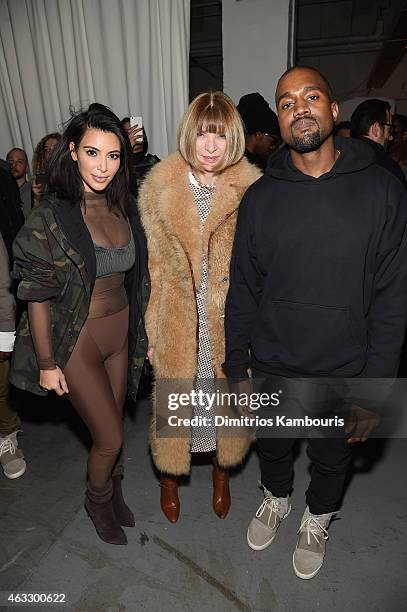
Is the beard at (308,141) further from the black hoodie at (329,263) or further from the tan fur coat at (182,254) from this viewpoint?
the tan fur coat at (182,254)

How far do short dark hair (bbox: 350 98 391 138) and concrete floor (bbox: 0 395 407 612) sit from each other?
2040 mm

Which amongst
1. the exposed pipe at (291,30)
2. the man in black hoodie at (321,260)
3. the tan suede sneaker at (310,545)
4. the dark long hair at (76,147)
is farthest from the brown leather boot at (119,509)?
the exposed pipe at (291,30)

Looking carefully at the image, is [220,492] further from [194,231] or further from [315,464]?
[194,231]

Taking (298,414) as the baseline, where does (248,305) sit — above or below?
above

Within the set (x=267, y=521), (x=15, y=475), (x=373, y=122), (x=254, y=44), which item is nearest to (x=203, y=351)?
(x=267, y=521)

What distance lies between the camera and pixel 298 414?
1.97 m

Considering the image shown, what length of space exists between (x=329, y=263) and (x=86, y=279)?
90cm

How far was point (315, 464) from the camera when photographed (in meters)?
1.93

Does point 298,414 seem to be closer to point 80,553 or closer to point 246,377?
point 246,377

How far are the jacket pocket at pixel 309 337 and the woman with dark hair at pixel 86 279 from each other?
63 centimetres

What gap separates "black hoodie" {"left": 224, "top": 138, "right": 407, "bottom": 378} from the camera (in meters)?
1.57

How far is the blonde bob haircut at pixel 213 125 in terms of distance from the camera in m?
1.88

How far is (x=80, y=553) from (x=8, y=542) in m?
0.36

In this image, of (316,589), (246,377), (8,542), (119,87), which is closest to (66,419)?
(8,542)
